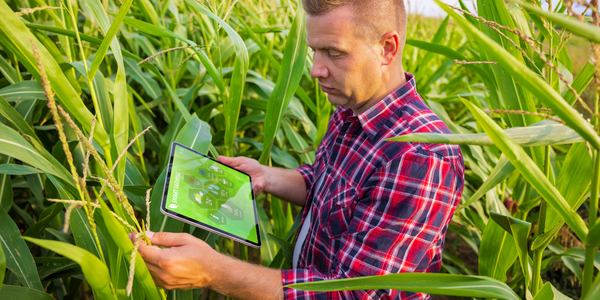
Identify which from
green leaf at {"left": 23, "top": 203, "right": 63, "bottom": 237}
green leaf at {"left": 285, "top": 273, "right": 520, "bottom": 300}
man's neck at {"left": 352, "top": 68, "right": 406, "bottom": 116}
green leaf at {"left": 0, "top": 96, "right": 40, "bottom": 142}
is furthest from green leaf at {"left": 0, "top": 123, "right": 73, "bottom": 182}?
man's neck at {"left": 352, "top": 68, "right": 406, "bottom": 116}

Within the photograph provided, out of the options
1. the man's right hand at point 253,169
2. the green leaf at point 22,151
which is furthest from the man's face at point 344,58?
the green leaf at point 22,151

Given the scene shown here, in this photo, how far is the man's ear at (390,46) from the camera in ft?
2.65

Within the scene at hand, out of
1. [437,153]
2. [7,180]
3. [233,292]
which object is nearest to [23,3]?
[7,180]

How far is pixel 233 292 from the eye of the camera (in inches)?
28.8

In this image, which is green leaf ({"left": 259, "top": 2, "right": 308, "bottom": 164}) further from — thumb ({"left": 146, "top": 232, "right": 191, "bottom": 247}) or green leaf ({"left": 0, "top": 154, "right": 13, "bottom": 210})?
green leaf ({"left": 0, "top": 154, "right": 13, "bottom": 210})

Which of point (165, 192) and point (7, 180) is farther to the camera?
point (7, 180)

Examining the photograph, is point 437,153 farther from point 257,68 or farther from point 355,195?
point 257,68

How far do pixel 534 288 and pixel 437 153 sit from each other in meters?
0.27

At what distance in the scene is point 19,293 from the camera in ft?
1.99

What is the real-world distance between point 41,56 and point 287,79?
21.4 inches

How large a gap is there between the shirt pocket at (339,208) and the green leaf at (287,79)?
22 cm

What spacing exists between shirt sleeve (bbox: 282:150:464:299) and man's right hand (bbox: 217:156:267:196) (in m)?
0.33

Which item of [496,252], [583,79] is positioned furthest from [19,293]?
[583,79]

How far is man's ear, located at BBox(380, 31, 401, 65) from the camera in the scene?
81cm
